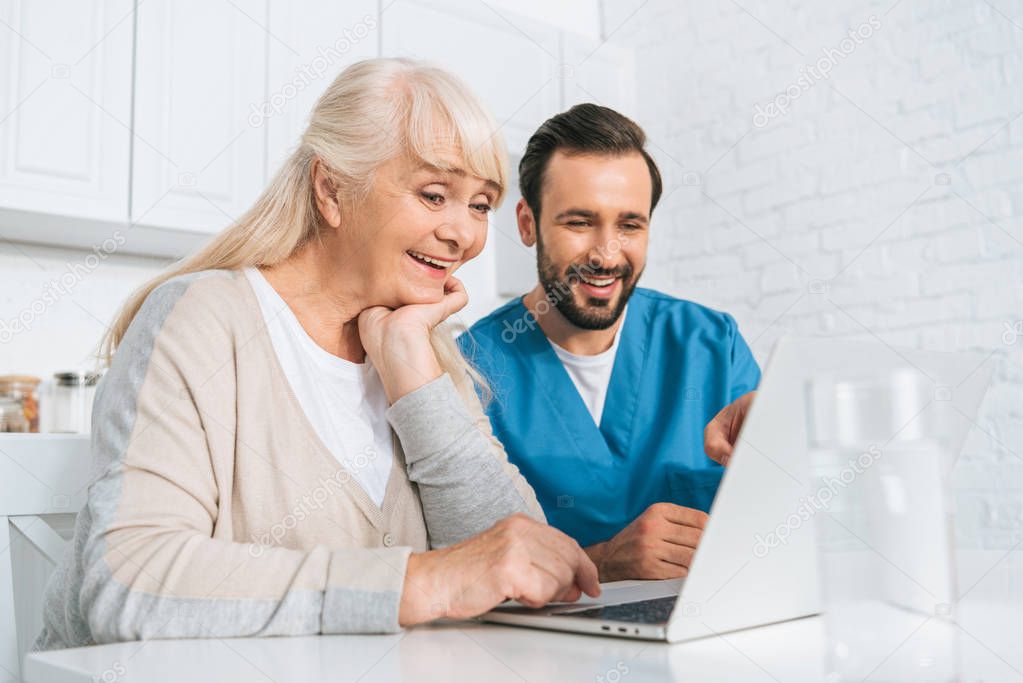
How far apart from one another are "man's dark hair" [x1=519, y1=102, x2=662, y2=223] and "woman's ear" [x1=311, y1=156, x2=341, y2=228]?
29.1 inches

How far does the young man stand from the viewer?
1.56 m

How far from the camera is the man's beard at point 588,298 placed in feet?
5.59

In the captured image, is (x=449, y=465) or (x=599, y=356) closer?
(x=449, y=465)

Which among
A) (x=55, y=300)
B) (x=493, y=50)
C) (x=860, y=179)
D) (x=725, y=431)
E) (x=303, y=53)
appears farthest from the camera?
(x=493, y=50)

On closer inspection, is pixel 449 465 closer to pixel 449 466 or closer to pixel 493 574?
pixel 449 466

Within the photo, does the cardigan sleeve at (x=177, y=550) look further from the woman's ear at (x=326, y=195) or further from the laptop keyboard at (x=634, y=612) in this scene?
the woman's ear at (x=326, y=195)

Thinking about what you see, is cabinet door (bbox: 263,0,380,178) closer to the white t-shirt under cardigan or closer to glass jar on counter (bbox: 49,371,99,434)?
glass jar on counter (bbox: 49,371,99,434)

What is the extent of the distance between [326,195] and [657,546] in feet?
1.95

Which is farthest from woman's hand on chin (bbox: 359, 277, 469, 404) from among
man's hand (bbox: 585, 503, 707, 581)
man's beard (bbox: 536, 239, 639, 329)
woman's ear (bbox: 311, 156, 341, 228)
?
man's beard (bbox: 536, 239, 639, 329)

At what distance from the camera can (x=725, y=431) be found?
1.07m

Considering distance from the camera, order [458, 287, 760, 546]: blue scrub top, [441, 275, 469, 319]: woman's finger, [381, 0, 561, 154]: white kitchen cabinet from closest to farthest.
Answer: [441, 275, 469, 319]: woman's finger
[458, 287, 760, 546]: blue scrub top
[381, 0, 561, 154]: white kitchen cabinet

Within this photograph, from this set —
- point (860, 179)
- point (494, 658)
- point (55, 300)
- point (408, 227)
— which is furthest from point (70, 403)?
point (860, 179)

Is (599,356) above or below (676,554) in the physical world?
above

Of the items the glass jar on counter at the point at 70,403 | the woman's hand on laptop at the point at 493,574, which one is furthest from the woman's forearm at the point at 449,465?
the glass jar on counter at the point at 70,403
